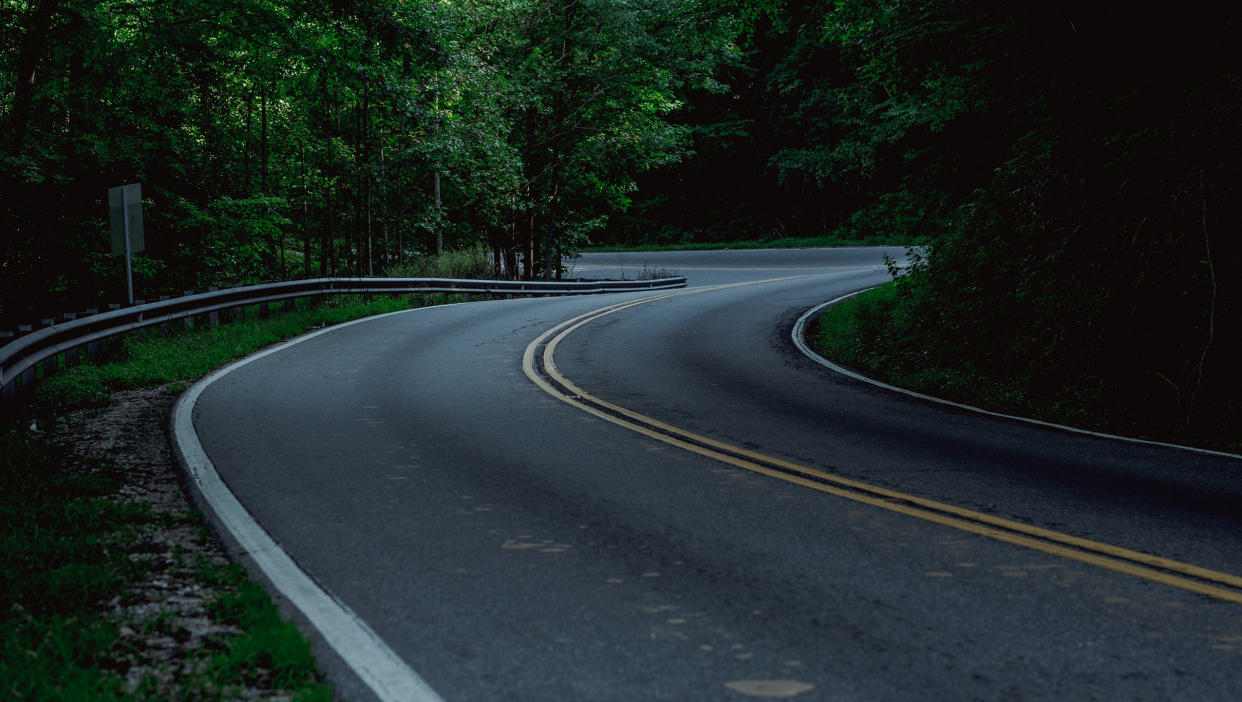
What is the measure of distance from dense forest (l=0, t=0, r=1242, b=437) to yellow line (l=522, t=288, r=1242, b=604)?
4.91 m

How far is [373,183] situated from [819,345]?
1766 centimetres

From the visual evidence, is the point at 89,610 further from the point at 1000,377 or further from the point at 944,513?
the point at 1000,377

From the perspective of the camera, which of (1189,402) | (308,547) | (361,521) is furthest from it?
(1189,402)

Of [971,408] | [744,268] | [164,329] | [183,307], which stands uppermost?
[744,268]

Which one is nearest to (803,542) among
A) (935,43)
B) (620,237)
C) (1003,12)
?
(1003,12)

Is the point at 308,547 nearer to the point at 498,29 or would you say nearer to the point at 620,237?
the point at 498,29

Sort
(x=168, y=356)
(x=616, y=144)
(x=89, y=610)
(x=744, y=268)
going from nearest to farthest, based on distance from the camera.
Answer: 1. (x=89, y=610)
2. (x=168, y=356)
3. (x=616, y=144)
4. (x=744, y=268)

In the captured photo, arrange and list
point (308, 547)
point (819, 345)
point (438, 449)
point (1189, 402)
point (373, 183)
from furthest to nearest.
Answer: point (373, 183), point (819, 345), point (1189, 402), point (438, 449), point (308, 547)

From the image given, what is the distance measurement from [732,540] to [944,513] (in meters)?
1.54

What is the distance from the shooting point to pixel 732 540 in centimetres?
558

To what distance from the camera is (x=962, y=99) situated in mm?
14469

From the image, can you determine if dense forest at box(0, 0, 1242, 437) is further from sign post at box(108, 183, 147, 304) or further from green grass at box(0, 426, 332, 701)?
green grass at box(0, 426, 332, 701)

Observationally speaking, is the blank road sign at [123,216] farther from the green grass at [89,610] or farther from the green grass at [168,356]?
the green grass at [89,610]

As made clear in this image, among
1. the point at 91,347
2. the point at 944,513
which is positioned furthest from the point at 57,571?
the point at 91,347
